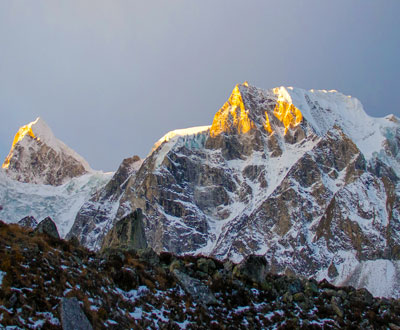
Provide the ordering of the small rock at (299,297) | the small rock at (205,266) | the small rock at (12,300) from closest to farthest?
the small rock at (12,300), the small rock at (299,297), the small rock at (205,266)

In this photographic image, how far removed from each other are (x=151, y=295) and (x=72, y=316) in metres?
8.10

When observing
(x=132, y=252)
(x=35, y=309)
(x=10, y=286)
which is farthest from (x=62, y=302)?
(x=132, y=252)

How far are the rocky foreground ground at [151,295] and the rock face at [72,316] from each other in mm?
47

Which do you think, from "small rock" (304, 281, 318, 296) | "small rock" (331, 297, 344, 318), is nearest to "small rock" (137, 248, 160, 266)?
"small rock" (304, 281, 318, 296)

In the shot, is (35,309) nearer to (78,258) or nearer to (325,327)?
(78,258)

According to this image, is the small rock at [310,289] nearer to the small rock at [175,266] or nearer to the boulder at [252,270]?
the boulder at [252,270]

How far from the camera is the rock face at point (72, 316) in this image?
18266 mm

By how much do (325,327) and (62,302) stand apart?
1817 centimetres

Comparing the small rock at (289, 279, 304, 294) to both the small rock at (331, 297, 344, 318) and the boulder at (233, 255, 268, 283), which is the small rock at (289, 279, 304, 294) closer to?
the boulder at (233, 255, 268, 283)

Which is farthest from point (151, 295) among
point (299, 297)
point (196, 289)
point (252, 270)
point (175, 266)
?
point (299, 297)

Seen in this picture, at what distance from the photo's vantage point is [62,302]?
19.2 m

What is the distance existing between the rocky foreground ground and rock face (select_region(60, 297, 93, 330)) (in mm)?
47

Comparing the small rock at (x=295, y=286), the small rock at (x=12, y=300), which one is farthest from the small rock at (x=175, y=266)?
the small rock at (x=12, y=300)

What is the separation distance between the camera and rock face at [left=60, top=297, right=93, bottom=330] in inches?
719
